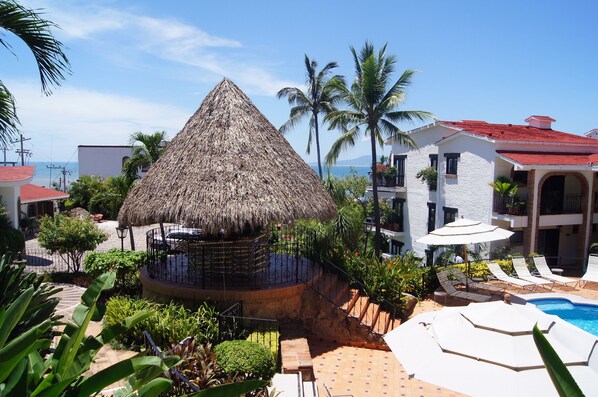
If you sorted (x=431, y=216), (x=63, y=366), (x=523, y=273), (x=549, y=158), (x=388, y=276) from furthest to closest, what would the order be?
(x=431, y=216) → (x=549, y=158) → (x=523, y=273) → (x=388, y=276) → (x=63, y=366)

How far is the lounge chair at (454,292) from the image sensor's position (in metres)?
13.9

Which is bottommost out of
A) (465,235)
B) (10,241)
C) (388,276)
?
(388,276)

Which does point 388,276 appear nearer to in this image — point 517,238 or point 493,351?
point 493,351

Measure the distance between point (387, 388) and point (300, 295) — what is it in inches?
135

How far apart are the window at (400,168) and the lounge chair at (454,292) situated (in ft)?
48.4

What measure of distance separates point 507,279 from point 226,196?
10.7 m

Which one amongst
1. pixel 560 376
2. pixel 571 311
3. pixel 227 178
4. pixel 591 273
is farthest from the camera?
pixel 591 273

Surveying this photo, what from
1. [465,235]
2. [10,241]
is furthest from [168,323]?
[10,241]

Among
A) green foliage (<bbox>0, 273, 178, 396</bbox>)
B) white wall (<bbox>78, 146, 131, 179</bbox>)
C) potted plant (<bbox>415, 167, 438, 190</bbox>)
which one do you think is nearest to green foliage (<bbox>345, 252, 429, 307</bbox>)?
green foliage (<bbox>0, 273, 178, 396</bbox>)

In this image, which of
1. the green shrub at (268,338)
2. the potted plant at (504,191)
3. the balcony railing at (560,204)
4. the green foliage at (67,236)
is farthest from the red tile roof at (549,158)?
the green foliage at (67,236)

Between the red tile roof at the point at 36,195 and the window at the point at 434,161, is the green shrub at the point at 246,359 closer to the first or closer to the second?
the window at the point at 434,161

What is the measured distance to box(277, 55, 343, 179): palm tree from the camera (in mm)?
34812

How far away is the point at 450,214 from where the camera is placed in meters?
25.3

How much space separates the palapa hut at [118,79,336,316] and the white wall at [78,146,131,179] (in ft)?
121
